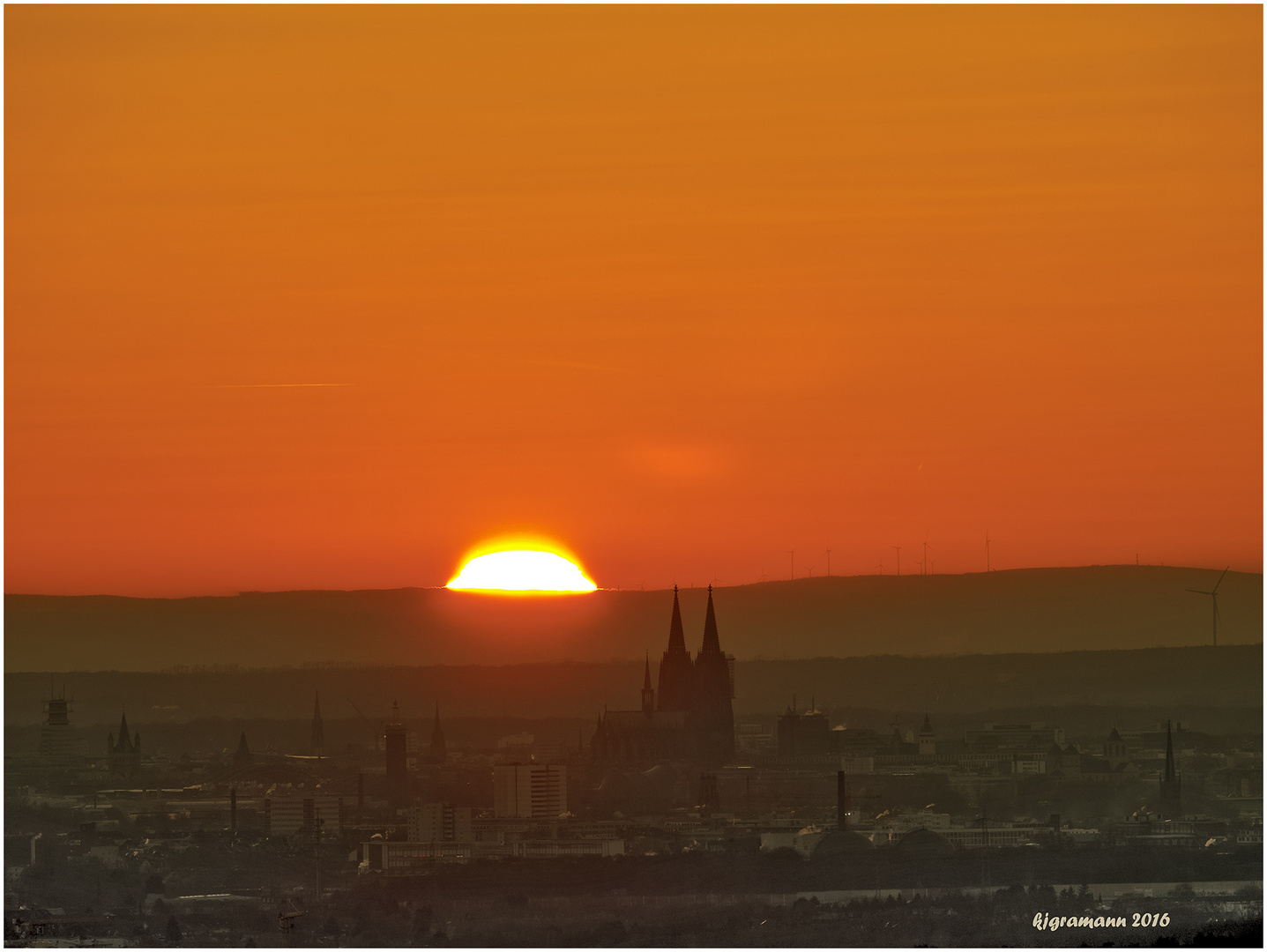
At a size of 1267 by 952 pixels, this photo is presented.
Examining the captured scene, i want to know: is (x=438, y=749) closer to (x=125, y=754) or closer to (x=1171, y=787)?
(x=125, y=754)

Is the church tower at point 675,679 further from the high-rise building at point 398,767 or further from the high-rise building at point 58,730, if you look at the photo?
the high-rise building at point 58,730

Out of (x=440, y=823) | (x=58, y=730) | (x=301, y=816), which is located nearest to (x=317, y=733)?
(x=301, y=816)

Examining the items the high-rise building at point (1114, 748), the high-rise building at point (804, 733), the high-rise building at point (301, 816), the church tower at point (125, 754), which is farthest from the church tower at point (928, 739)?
the church tower at point (125, 754)

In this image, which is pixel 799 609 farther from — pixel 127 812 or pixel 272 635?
pixel 127 812

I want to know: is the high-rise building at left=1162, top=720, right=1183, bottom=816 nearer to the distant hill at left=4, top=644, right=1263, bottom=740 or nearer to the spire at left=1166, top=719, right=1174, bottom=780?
the spire at left=1166, top=719, right=1174, bottom=780

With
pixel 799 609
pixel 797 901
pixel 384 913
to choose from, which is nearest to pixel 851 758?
pixel 799 609

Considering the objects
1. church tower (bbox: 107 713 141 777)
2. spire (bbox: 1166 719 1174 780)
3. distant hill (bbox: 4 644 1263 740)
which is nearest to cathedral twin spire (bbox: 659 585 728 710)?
distant hill (bbox: 4 644 1263 740)
